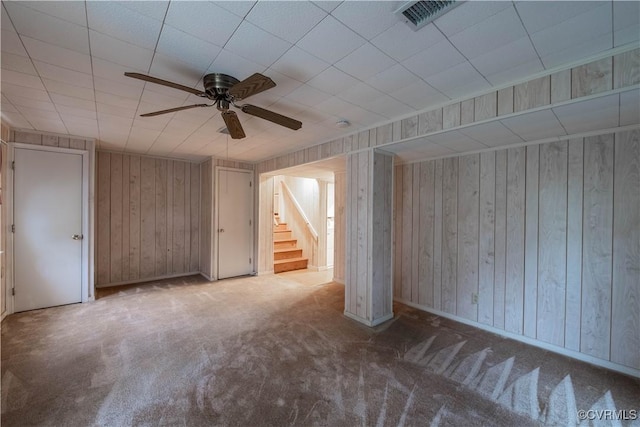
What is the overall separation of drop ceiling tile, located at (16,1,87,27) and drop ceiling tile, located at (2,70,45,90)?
38.1 inches

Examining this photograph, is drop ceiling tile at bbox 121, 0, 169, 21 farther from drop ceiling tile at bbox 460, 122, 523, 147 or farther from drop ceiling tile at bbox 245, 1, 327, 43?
drop ceiling tile at bbox 460, 122, 523, 147

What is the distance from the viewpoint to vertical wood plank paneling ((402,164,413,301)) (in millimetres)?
3811

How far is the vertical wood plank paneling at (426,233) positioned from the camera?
358 cm

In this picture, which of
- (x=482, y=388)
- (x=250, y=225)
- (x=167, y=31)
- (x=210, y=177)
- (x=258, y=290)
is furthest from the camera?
(x=250, y=225)

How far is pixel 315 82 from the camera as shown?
2.04 metres

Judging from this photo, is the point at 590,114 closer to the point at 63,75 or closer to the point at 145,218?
the point at 63,75

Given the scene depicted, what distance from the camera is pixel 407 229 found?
386 centimetres

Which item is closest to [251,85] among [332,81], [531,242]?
[332,81]

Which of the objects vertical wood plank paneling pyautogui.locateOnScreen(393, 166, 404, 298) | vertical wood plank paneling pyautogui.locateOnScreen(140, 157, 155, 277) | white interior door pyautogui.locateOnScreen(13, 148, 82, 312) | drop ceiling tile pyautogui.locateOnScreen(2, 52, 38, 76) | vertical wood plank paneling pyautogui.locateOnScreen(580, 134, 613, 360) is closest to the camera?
drop ceiling tile pyautogui.locateOnScreen(2, 52, 38, 76)

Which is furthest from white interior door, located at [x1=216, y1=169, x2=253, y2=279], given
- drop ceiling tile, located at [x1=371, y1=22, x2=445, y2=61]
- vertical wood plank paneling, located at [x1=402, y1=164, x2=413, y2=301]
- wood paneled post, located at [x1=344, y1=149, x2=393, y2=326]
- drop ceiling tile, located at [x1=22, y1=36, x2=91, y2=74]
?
drop ceiling tile, located at [x1=371, y1=22, x2=445, y2=61]

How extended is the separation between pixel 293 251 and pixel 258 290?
6.29 ft

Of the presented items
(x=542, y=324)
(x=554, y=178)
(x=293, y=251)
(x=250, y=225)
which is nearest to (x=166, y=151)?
(x=250, y=225)

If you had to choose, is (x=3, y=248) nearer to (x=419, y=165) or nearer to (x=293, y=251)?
(x=293, y=251)

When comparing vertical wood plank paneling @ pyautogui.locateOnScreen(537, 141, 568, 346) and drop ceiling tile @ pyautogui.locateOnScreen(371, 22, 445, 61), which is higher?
drop ceiling tile @ pyautogui.locateOnScreen(371, 22, 445, 61)
